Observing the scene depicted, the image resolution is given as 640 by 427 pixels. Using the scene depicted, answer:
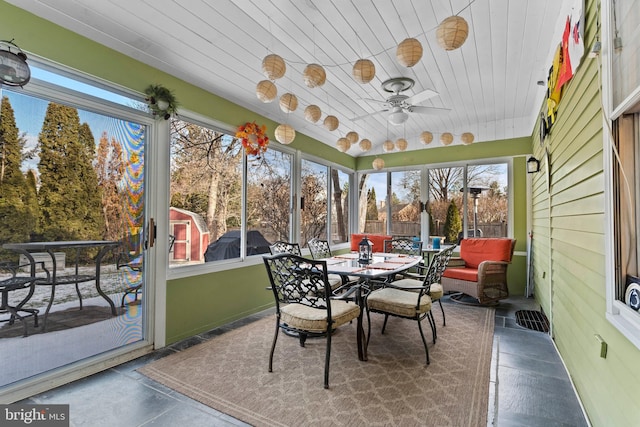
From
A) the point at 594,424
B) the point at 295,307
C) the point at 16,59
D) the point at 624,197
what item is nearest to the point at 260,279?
the point at 295,307

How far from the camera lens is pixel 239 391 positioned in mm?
2219

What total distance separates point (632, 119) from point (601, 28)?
55 centimetres

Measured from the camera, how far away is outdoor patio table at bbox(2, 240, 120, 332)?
2.20 meters

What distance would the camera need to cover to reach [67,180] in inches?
94.3

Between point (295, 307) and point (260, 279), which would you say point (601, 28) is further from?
point (260, 279)

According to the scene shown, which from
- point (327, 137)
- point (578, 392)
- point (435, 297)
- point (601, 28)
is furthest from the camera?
point (327, 137)

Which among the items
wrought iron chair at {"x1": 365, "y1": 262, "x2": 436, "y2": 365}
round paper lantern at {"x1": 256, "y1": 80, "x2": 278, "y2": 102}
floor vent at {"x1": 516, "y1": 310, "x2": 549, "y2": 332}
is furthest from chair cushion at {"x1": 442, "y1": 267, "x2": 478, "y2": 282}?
round paper lantern at {"x1": 256, "y1": 80, "x2": 278, "y2": 102}

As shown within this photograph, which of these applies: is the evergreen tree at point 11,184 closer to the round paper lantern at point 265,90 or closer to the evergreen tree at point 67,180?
the evergreen tree at point 67,180

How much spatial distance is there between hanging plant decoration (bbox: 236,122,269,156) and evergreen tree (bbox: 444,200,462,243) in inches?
145

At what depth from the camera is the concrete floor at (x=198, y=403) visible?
1.91 meters

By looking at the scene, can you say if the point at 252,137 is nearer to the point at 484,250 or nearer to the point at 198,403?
the point at 198,403

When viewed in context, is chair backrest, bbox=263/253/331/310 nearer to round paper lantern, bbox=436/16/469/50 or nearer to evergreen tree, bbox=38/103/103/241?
evergreen tree, bbox=38/103/103/241

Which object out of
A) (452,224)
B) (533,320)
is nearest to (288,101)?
(533,320)

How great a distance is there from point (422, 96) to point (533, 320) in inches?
117
